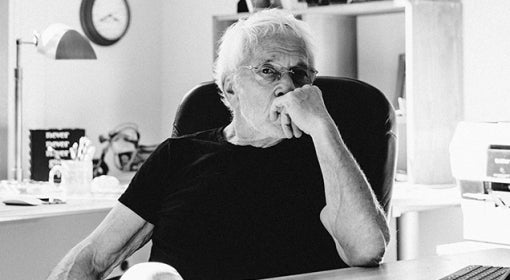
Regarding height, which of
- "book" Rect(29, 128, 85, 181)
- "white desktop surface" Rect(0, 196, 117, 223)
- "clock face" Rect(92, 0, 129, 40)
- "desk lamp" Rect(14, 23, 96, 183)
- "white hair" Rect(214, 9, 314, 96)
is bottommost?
"white desktop surface" Rect(0, 196, 117, 223)

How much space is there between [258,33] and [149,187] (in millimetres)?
437

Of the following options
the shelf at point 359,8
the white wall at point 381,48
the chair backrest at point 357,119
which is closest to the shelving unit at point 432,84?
→ the shelf at point 359,8

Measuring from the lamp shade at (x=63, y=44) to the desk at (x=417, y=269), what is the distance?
200 cm

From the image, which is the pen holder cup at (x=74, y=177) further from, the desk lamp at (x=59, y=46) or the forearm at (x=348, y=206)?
the forearm at (x=348, y=206)

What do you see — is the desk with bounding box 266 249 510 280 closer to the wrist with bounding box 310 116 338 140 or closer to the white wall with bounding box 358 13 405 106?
the wrist with bounding box 310 116 338 140

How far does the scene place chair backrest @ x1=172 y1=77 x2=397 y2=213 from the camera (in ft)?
6.61

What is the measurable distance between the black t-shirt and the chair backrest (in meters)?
0.14

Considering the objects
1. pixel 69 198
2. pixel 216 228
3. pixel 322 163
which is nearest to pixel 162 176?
pixel 216 228

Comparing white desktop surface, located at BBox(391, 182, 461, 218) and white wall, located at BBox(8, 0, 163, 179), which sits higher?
white wall, located at BBox(8, 0, 163, 179)

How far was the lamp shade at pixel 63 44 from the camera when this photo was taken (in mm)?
3277

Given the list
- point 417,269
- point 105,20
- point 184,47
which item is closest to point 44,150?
point 105,20

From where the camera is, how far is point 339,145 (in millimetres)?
1789

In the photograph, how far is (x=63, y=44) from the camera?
328 centimetres

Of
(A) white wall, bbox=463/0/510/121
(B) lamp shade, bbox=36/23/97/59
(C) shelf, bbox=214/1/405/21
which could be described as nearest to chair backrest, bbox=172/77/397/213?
(A) white wall, bbox=463/0/510/121
